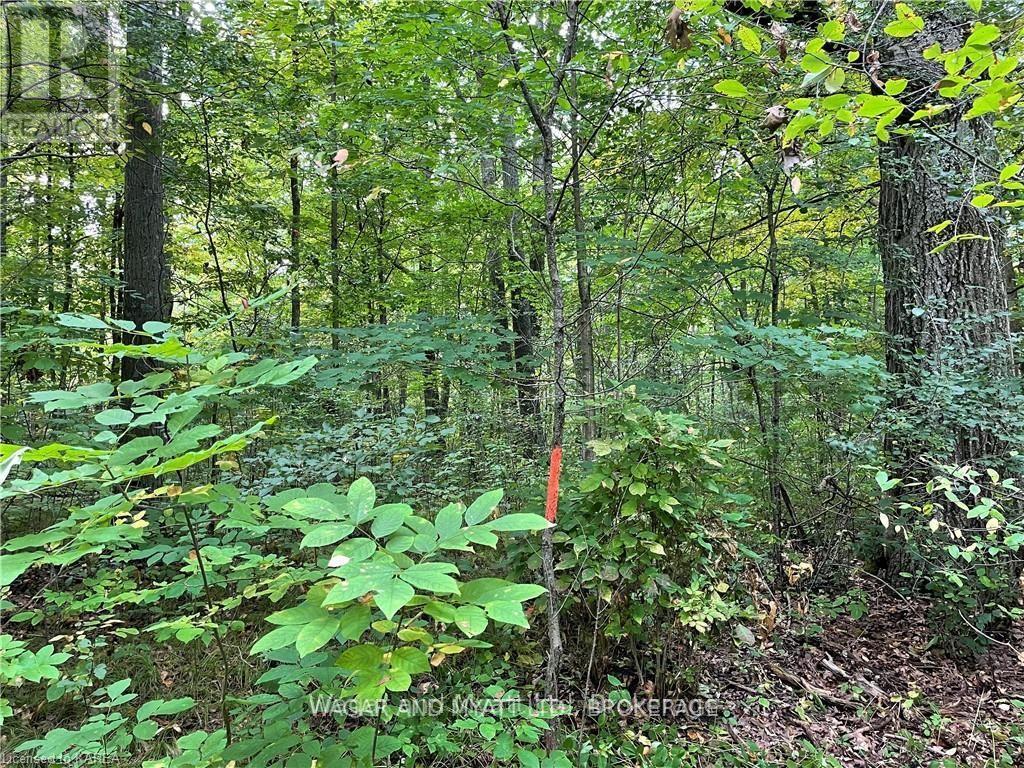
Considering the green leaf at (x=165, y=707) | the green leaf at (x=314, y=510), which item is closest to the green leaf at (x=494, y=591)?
the green leaf at (x=314, y=510)

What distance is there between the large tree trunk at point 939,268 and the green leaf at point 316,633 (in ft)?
11.1

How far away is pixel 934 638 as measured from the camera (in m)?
3.22

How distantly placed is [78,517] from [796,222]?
594cm

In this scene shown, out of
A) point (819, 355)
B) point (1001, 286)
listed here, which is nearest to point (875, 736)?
point (819, 355)

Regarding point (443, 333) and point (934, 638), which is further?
point (443, 333)

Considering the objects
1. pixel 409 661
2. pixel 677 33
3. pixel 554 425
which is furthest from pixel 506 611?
pixel 677 33

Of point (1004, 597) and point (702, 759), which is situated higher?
point (1004, 597)

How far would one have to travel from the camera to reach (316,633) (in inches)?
38.4

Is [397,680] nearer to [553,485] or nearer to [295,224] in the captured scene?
[553,485]

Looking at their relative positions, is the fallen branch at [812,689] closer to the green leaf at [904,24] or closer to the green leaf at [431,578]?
the green leaf at [431,578]

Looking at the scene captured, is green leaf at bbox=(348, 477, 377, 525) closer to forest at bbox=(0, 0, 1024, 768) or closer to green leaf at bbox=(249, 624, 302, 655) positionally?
forest at bbox=(0, 0, 1024, 768)

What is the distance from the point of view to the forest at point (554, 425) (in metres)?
1.43

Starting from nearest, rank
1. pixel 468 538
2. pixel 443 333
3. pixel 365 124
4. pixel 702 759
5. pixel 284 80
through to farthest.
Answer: pixel 468 538 → pixel 702 759 → pixel 365 124 → pixel 443 333 → pixel 284 80

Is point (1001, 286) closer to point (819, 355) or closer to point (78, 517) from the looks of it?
point (819, 355)
